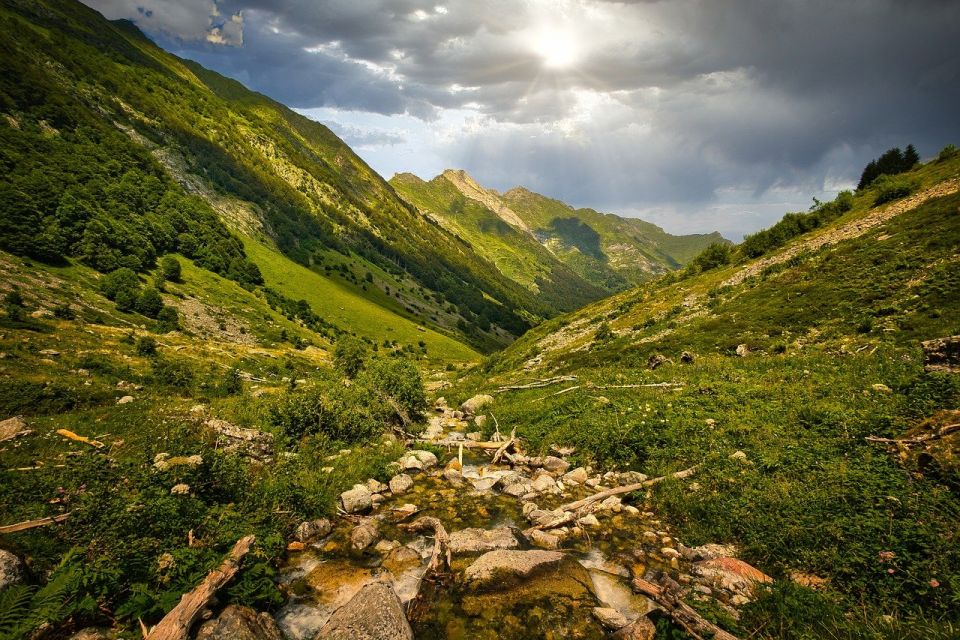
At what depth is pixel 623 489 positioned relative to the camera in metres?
13.7

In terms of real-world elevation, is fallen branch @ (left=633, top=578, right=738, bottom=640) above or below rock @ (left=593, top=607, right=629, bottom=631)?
above

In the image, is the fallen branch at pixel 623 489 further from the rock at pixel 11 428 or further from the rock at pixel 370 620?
the rock at pixel 11 428

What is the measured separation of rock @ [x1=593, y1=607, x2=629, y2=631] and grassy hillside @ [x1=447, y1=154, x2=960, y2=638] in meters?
2.34

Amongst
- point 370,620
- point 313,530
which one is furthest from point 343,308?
point 370,620

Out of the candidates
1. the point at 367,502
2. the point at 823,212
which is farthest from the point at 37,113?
the point at 823,212

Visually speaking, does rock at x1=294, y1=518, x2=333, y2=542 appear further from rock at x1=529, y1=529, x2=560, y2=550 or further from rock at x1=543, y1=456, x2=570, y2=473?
rock at x1=543, y1=456, x2=570, y2=473

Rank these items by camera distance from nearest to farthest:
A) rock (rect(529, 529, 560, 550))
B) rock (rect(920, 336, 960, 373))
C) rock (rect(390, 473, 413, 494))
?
1. rock (rect(529, 529, 560, 550))
2. rock (rect(920, 336, 960, 373))
3. rock (rect(390, 473, 413, 494))

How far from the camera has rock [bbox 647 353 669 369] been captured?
27156mm

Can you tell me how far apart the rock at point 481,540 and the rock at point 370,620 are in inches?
126

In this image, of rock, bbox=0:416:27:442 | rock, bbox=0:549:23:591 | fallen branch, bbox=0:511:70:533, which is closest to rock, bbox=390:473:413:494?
fallen branch, bbox=0:511:70:533

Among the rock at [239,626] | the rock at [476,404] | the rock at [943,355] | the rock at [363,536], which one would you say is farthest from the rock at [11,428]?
the rock at [943,355]

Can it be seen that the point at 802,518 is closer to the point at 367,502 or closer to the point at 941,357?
the point at 941,357

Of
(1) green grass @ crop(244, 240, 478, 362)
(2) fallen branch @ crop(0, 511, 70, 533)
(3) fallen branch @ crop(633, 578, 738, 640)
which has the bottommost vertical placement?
(1) green grass @ crop(244, 240, 478, 362)

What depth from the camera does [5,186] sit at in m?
75.0
